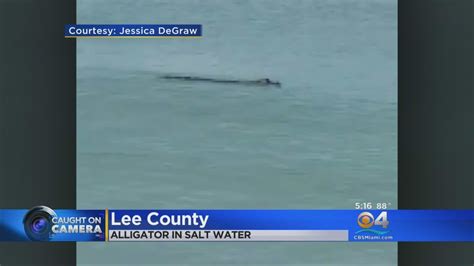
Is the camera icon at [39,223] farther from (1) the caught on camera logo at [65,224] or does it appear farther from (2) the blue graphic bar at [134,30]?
(2) the blue graphic bar at [134,30]

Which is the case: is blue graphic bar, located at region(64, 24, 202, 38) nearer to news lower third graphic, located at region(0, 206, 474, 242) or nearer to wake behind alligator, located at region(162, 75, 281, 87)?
wake behind alligator, located at region(162, 75, 281, 87)

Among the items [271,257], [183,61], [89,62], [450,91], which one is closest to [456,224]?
[450,91]

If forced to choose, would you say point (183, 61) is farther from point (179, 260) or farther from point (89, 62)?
point (179, 260)

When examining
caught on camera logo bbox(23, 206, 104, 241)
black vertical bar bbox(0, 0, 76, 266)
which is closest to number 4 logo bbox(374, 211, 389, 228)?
caught on camera logo bbox(23, 206, 104, 241)

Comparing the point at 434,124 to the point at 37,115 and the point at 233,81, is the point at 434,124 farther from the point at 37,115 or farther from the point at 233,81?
the point at 37,115

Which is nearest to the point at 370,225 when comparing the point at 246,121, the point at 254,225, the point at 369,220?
the point at 369,220

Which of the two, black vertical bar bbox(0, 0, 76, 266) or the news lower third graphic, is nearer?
the news lower third graphic

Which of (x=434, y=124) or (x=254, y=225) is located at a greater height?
(x=434, y=124)
